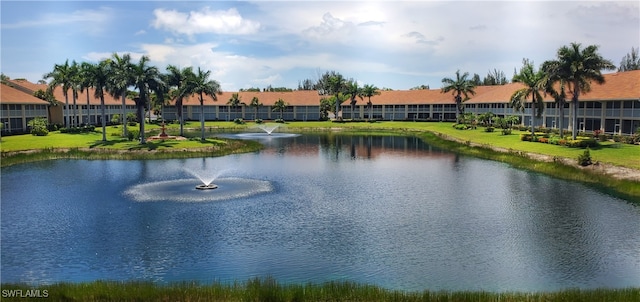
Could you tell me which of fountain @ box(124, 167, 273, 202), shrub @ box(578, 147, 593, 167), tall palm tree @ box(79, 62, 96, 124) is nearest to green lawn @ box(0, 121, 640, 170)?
shrub @ box(578, 147, 593, 167)

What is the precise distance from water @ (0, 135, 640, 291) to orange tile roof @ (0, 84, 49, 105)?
112 ft

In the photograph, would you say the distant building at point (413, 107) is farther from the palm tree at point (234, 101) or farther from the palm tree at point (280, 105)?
the palm tree at point (280, 105)

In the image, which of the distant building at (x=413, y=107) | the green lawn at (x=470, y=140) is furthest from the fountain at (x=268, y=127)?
the green lawn at (x=470, y=140)

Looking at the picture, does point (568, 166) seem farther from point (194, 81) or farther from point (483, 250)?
point (194, 81)

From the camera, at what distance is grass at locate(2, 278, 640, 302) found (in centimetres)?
1769

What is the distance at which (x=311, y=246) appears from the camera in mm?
24453

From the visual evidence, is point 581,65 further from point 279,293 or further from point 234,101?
point 234,101

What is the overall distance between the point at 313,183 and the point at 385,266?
69.2 feet

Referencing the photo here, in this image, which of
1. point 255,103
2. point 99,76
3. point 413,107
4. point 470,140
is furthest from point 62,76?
point 413,107

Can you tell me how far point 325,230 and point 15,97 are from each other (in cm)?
7168

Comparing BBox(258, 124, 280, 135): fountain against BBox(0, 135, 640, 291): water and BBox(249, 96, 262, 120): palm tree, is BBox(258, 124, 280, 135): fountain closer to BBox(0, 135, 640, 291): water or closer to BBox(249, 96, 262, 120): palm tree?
BBox(249, 96, 262, 120): palm tree

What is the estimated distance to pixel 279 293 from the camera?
18203mm

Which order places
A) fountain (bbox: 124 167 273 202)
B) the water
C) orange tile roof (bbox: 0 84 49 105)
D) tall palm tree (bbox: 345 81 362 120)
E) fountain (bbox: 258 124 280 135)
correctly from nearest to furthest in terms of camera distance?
the water → fountain (bbox: 124 167 273 202) → orange tile roof (bbox: 0 84 49 105) → fountain (bbox: 258 124 280 135) → tall palm tree (bbox: 345 81 362 120)

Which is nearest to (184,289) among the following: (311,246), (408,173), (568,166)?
(311,246)
